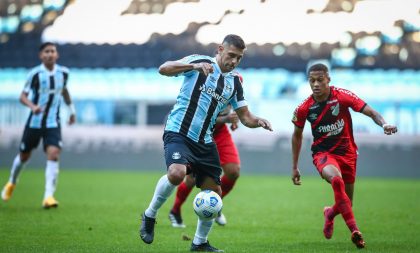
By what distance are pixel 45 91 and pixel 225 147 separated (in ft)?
11.0

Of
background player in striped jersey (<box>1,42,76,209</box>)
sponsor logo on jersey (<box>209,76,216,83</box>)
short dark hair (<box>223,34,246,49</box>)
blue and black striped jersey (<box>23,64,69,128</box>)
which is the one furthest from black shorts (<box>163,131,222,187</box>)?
blue and black striped jersey (<box>23,64,69,128</box>)

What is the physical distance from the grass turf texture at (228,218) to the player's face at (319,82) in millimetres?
1539

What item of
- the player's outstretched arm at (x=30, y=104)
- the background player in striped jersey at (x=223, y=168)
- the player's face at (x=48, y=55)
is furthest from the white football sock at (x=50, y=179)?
the background player in striped jersey at (x=223, y=168)

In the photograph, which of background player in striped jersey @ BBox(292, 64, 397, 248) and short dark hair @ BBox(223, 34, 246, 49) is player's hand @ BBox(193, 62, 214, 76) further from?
background player in striped jersey @ BBox(292, 64, 397, 248)

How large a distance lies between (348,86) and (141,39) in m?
6.57

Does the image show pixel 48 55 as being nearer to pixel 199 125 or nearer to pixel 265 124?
pixel 199 125

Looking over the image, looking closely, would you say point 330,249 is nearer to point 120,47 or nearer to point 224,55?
point 224,55

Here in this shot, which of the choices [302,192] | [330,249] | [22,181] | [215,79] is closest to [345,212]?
[330,249]

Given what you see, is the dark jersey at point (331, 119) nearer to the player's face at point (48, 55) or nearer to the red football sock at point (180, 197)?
the red football sock at point (180, 197)

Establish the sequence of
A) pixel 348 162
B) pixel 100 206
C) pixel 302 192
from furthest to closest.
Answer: pixel 302 192, pixel 100 206, pixel 348 162

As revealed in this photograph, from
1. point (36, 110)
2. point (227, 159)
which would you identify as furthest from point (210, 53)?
point (227, 159)

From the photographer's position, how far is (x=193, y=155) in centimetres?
752

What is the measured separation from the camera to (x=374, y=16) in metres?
25.2

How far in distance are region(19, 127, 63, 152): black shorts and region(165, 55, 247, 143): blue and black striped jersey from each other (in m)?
5.04
